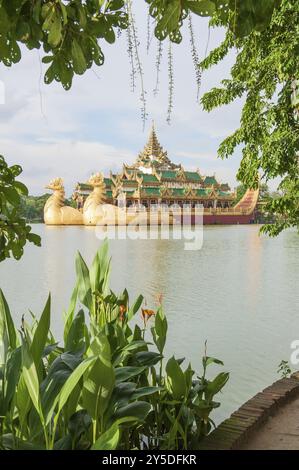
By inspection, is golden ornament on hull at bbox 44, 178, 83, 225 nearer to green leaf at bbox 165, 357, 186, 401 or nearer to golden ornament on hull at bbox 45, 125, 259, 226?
→ golden ornament on hull at bbox 45, 125, 259, 226

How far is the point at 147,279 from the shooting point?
9.89 m

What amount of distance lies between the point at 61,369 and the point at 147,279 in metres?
8.25

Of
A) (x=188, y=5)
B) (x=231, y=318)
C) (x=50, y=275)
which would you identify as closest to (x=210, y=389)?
(x=188, y=5)

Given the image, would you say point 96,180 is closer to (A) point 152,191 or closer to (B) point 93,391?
(A) point 152,191

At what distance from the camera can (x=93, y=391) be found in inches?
57.4

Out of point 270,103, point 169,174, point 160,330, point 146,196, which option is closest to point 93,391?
Answer: point 160,330

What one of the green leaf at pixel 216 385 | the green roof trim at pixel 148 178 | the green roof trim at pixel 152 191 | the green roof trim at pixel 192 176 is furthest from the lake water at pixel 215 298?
the green roof trim at pixel 192 176

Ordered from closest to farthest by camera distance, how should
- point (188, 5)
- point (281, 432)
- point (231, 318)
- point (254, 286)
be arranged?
point (188, 5) < point (281, 432) < point (231, 318) < point (254, 286)

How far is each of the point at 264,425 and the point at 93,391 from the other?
1146 millimetres

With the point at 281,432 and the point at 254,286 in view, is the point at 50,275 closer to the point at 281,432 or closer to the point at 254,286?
the point at 254,286

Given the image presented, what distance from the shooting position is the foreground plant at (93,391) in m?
1.39

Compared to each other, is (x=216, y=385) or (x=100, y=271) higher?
Answer: (x=100, y=271)

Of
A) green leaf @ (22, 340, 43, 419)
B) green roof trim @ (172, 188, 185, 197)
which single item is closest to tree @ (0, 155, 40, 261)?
green leaf @ (22, 340, 43, 419)

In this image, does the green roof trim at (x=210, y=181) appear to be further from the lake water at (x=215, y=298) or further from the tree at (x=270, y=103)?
the tree at (x=270, y=103)
